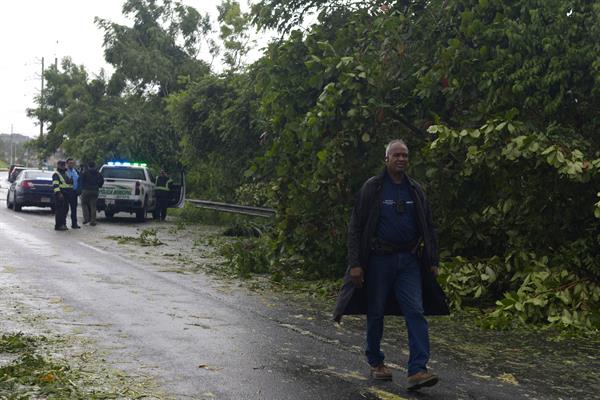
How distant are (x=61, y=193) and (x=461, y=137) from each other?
46.2 feet

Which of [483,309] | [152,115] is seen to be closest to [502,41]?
[483,309]

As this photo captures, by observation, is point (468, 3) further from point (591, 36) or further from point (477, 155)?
point (477, 155)

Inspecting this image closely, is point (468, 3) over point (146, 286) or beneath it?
over

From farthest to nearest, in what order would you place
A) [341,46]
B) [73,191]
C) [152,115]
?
[152,115] → [73,191] → [341,46]

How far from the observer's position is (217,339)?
7613 mm

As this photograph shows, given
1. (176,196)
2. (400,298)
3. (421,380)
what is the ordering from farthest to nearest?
(176,196)
(400,298)
(421,380)

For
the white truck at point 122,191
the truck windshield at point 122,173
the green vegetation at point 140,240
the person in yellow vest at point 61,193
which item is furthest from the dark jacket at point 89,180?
the green vegetation at point 140,240

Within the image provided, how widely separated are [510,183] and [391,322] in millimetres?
2369

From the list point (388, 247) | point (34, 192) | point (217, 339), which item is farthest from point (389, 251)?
point (34, 192)

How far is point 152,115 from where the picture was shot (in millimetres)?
Answer: 38188

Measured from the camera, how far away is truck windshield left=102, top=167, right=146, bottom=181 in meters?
26.9

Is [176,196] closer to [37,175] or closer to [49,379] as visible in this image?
[37,175]

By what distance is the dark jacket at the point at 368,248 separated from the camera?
6105 millimetres

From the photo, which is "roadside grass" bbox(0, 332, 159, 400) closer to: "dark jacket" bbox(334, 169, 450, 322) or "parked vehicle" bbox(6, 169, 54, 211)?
"dark jacket" bbox(334, 169, 450, 322)
